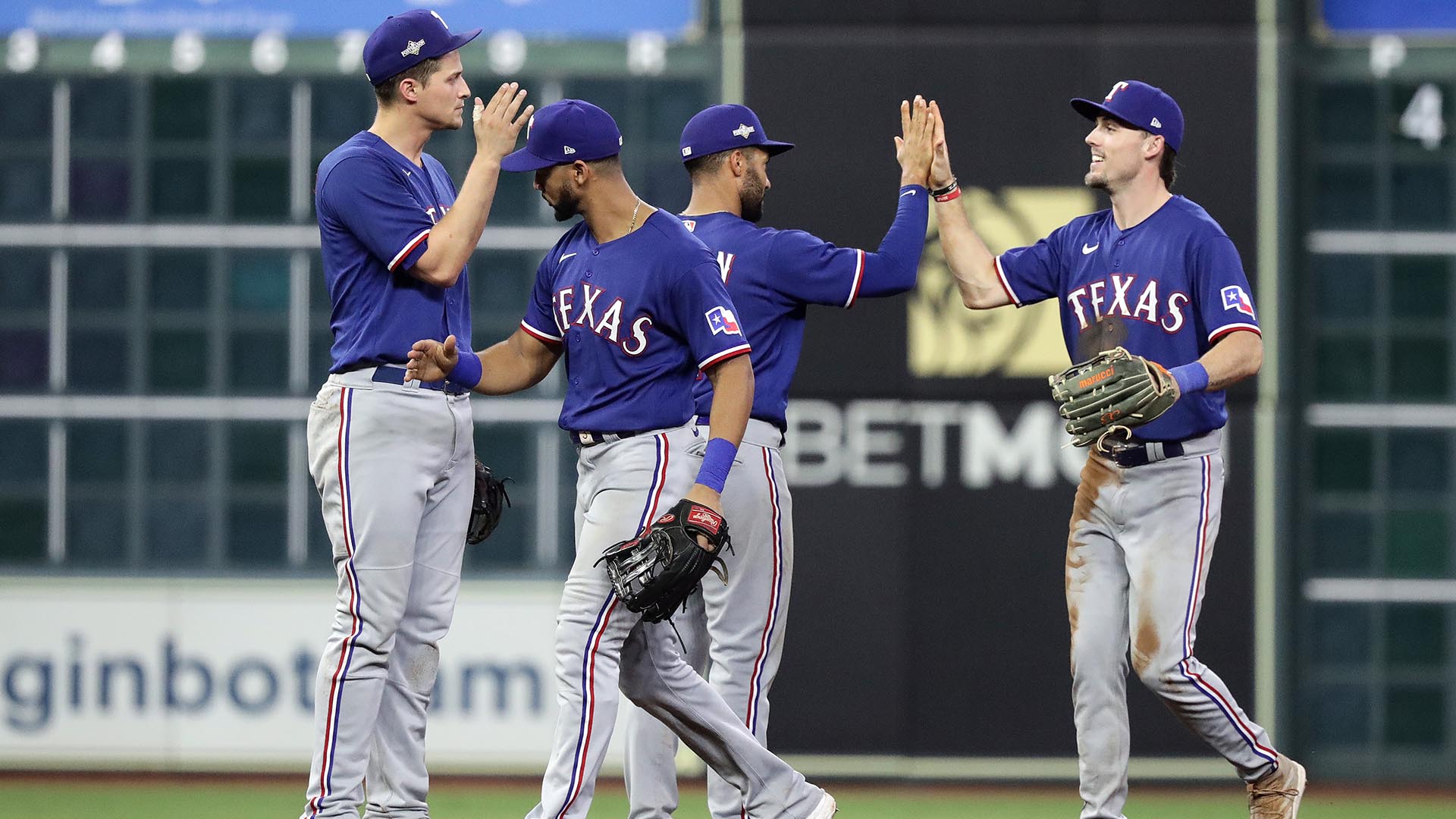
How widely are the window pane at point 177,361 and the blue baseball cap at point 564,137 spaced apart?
333 cm

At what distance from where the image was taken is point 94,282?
7.14m

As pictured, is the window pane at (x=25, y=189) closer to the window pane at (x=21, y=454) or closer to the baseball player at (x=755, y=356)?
the window pane at (x=21, y=454)

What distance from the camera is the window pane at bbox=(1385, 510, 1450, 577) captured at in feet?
23.2

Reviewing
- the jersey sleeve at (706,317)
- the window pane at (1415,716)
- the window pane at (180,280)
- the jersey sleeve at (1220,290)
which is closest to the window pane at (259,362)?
the window pane at (180,280)

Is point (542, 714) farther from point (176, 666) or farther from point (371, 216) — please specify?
point (371, 216)

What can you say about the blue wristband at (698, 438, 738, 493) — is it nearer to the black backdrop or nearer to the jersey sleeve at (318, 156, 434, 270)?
the jersey sleeve at (318, 156, 434, 270)

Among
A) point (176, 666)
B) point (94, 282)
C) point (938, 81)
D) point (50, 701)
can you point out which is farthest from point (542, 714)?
point (938, 81)

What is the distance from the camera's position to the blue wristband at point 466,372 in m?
4.33

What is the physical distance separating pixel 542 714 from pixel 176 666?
1480mm

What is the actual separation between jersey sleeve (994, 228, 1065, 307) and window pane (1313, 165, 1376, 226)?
8.78ft

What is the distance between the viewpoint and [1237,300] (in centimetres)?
443

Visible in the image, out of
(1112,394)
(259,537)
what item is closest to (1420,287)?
(1112,394)

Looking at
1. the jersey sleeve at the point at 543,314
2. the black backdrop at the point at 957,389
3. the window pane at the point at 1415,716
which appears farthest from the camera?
the window pane at the point at 1415,716

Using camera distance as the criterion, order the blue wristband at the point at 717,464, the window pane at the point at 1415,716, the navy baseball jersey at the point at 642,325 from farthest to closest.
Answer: the window pane at the point at 1415,716 → the navy baseball jersey at the point at 642,325 → the blue wristband at the point at 717,464
